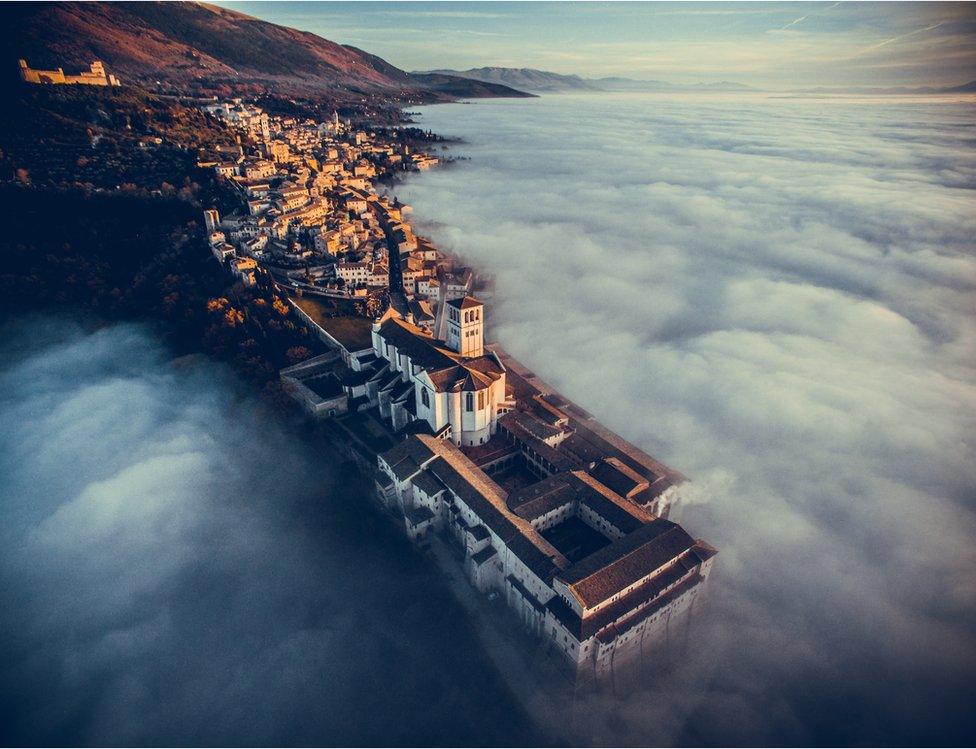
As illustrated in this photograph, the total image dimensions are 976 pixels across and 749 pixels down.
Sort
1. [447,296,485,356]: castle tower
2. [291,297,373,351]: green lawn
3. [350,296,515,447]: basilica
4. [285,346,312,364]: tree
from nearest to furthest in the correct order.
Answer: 1. [350,296,515,447]: basilica
2. [447,296,485,356]: castle tower
3. [285,346,312,364]: tree
4. [291,297,373,351]: green lawn

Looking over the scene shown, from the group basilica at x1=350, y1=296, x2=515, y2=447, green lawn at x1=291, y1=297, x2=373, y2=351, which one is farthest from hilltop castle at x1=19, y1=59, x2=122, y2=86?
basilica at x1=350, y1=296, x2=515, y2=447

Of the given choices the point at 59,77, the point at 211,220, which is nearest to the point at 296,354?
the point at 211,220

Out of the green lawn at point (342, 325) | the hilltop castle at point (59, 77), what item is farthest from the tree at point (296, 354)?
the hilltop castle at point (59, 77)

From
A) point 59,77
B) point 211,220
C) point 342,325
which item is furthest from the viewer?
point 59,77

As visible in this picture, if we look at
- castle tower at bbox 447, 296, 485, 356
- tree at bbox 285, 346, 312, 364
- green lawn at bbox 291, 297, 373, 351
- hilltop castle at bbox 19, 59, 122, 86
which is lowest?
tree at bbox 285, 346, 312, 364

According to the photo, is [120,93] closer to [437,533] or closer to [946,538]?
[437,533]

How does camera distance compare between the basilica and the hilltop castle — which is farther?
the hilltop castle

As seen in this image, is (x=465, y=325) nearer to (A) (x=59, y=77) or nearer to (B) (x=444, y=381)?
(B) (x=444, y=381)

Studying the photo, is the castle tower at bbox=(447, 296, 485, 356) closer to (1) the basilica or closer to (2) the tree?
(1) the basilica

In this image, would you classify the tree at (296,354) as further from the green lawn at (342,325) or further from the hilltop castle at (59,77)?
the hilltop castle at (59,77)
